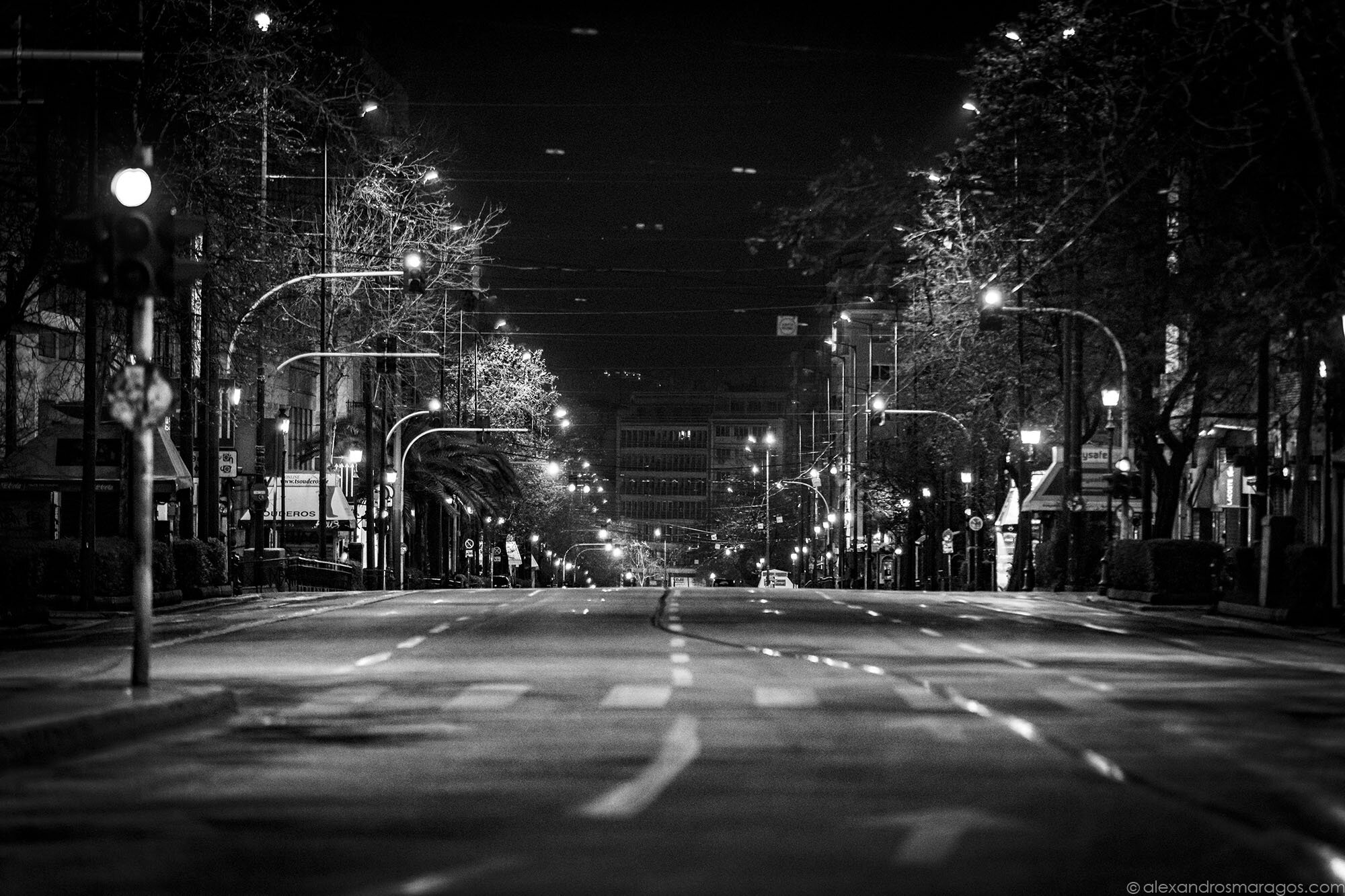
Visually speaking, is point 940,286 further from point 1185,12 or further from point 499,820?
point 499,820

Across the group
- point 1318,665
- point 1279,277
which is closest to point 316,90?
point 1279,277

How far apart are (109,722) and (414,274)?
117 feet

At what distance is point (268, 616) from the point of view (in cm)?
3944

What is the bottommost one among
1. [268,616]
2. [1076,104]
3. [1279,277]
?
[268,616]

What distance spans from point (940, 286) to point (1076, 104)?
770 inches

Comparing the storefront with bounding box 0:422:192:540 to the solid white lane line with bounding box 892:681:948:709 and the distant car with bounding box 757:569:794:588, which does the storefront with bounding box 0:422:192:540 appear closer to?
the solid white lane line with bounding box 892:681:948:709

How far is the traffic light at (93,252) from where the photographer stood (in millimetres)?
18000

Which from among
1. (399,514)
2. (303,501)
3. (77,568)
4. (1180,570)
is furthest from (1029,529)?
(77,568)

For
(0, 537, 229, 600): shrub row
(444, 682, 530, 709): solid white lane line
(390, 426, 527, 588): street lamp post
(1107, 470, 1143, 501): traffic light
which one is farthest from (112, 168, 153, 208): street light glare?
(390, 426, 527, 588): street lamp post

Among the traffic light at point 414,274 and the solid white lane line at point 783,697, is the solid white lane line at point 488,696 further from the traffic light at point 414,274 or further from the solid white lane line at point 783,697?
the traffic light at point 414,274

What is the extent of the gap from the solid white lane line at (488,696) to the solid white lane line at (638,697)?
80 cm

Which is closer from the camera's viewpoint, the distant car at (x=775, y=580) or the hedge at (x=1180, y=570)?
the hedge at (x=1180, y=570)

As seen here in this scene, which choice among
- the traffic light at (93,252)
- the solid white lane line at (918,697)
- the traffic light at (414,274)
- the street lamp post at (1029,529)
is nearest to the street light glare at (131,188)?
the traffic light at (93,252)

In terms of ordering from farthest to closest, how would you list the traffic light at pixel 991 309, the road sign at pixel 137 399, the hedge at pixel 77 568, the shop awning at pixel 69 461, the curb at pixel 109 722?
the traffic light at pixel 991 309 → the shop awning at pixel 69 461 → the hedge at pixel 77 568 → the road sign at pixel 137 399 → the curb at pixel 109 722
